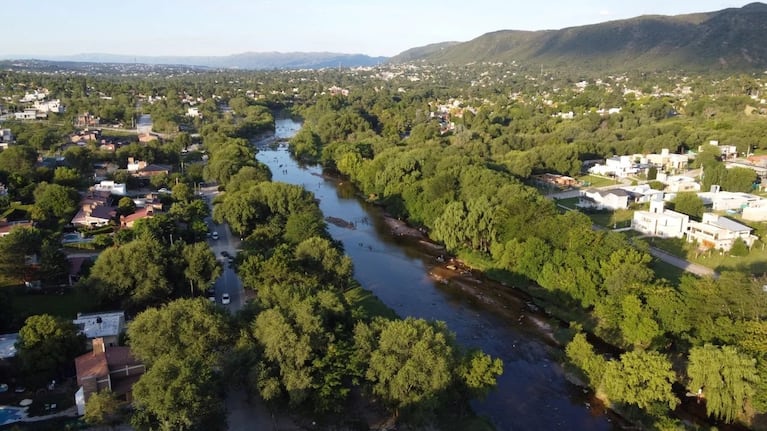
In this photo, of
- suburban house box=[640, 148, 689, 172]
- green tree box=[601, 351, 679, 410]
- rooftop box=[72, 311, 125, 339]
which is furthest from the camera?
suburban house box=[640, 148, 689, 172]

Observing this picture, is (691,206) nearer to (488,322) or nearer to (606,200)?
(606,200)

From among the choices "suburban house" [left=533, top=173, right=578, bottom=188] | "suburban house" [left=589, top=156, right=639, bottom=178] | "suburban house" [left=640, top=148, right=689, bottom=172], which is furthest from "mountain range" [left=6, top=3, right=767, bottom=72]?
"suburban house" [left=533, top=173, right=578, bottom=188]

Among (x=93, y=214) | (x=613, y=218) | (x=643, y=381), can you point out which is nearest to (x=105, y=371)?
(x=643, y=381)

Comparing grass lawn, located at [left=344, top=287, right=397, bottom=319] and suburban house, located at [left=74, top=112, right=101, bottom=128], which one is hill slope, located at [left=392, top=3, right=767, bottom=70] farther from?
grass lawn, located at [left=344, top=287, right=397, bottom=319]

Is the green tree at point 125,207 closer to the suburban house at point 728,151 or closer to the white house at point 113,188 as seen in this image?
the white house at point 113,188

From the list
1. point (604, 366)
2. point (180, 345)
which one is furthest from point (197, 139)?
point (604, 366)

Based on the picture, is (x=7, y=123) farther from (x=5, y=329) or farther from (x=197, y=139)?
(x=5, y=329)
